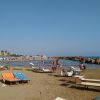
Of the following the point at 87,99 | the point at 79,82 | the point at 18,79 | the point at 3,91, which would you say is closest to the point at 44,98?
the point at 87,99

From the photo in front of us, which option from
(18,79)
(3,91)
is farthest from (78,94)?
(18,79)

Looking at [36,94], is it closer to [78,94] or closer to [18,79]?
[78,94]

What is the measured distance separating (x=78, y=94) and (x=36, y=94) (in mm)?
2550

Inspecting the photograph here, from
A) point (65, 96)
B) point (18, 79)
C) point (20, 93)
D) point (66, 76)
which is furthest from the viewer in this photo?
point (66, 76)

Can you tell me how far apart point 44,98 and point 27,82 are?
21.5 feet

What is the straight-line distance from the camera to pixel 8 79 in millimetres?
19125

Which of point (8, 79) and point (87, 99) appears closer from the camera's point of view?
point (87, 99)

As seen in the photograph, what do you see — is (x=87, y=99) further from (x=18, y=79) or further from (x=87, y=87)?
(x=18, y=79)

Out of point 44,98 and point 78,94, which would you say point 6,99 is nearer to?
point 44,98

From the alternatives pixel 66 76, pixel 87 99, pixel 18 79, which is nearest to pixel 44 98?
pixel 87 99

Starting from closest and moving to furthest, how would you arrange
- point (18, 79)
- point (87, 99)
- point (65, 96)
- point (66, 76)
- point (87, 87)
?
point (87, 99)
point (65, 96)
point (87, 87)
point (18, 79)
point (66, 76)

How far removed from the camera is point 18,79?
62.1ft

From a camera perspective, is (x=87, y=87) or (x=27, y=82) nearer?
(x=87, y=87)

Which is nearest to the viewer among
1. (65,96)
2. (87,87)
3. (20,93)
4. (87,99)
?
(87,99)
